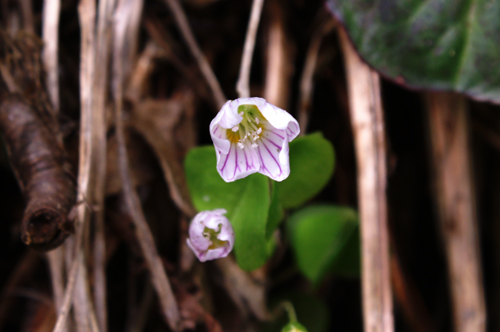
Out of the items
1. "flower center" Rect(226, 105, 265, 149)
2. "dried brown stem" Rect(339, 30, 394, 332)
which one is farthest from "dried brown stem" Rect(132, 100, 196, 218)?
"dried brown stem" Rect(339, 30, 394, 332)

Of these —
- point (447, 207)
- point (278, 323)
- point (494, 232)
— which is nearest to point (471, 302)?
point (447, 207)

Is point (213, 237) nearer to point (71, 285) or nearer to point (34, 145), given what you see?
point (71, 285)

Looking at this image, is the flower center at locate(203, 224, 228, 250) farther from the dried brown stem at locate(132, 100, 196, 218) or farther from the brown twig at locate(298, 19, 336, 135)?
the brown twig at locate(298, 19, 336, 135)

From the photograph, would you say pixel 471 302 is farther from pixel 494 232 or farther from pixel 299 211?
pixel 299 211

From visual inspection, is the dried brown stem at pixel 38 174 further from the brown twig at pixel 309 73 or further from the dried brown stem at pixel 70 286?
the brown twig at pixel 309 73

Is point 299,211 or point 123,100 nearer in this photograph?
point 123,100

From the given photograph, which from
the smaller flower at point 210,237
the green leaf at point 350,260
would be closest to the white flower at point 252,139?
the smaller flower at point 210,237
